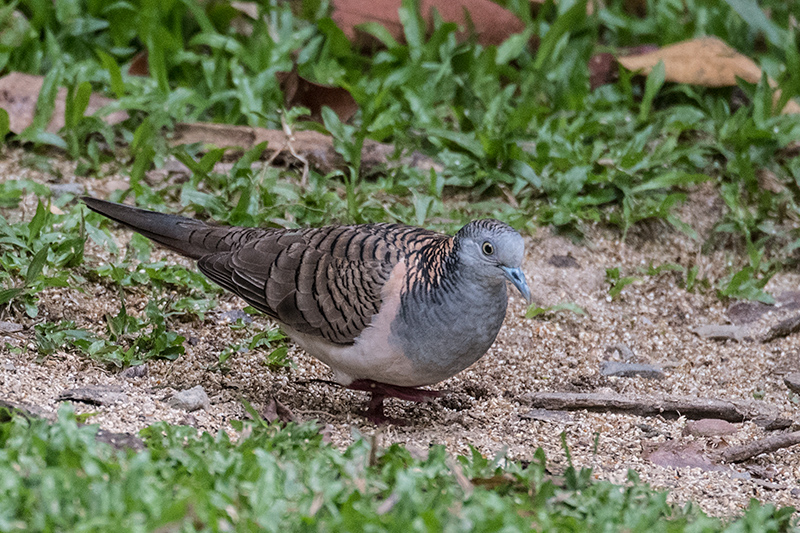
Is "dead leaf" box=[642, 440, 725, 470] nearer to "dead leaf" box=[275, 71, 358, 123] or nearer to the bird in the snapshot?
the bird

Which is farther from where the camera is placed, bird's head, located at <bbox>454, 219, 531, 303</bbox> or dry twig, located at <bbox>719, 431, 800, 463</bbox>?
dry twig, located at <bbox>719, 431, 800, 463</bbox>

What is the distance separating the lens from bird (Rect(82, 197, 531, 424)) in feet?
11.9

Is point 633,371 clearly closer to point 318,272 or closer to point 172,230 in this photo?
point 318,272

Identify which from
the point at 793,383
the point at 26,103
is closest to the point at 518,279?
the point at 793,383

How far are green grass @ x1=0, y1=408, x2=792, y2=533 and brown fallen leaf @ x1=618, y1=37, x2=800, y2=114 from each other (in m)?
4.22

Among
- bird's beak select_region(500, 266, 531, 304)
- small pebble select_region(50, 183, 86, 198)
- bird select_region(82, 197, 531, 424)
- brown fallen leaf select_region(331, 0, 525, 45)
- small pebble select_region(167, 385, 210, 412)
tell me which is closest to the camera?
bird's beak select_region(500, 266, 531, 304)

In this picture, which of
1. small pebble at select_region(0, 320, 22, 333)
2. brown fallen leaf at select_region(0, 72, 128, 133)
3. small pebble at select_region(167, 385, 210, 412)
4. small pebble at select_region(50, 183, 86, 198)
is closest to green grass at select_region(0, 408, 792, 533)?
small pebble at select_region(167, 385, 210, 412)

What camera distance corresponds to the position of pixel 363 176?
579cm

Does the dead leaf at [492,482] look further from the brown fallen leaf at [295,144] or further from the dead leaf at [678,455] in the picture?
the brown fallen leaf at [295,144]

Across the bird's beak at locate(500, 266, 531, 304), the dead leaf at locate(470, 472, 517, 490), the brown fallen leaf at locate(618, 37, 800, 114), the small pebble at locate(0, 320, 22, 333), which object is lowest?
the small pebble at locate(0, 320, 22, 333)

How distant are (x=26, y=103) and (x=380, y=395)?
3.27 m

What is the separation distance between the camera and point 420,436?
3.86 m

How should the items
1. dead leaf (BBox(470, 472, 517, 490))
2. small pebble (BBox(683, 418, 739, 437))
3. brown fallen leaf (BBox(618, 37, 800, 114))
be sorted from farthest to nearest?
brown fallen leaf (BBox(618, 37, 800, 114)) → small pebble (BBox(683, 418, 739, 437)) → dead leaf (BBox(470, 472, 517, 490))

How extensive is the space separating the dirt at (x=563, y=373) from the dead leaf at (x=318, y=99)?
128cm
